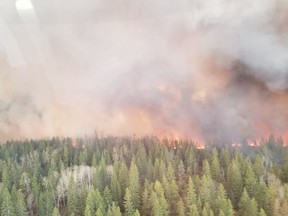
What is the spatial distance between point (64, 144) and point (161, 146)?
2.48m

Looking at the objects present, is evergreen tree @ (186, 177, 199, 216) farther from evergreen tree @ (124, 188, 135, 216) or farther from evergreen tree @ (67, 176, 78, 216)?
evergreen tree @ (67, 176, 78, 216)

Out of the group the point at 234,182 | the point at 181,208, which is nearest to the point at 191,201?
the point at 181,208

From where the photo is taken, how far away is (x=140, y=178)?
9.78 meters

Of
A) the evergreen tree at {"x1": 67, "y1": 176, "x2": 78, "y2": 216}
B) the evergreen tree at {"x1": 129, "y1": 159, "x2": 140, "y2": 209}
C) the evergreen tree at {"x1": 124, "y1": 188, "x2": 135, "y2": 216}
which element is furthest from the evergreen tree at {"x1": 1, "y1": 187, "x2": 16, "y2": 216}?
the evergreen tree at {"x1": 129, "y1": 159, "x2": 140, "y2": 209}

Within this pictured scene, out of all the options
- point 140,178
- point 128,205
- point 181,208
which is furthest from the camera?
point 140,178

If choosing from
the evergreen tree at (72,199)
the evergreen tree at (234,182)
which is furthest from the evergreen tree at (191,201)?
the evergreen tree at (72,199)

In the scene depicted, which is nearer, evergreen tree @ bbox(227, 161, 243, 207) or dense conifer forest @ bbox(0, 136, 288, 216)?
dense conifer forest @ bbox(0, 136, 288, 216)

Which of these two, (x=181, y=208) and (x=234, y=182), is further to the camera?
(x=234, y=182)

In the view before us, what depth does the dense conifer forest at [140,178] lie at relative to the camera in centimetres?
820

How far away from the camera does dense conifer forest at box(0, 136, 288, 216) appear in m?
8.20

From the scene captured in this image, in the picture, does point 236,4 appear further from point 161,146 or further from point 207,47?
point 161,146

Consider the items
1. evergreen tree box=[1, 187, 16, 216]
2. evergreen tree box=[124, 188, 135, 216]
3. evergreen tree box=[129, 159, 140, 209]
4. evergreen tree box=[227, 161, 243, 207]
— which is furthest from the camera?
evergreen tree box=[1, 187, 16, 216]

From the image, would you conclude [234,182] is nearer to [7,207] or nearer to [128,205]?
[128,205]

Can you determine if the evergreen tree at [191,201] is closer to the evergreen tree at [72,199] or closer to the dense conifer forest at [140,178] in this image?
the dense conifer forest at [140,178]
